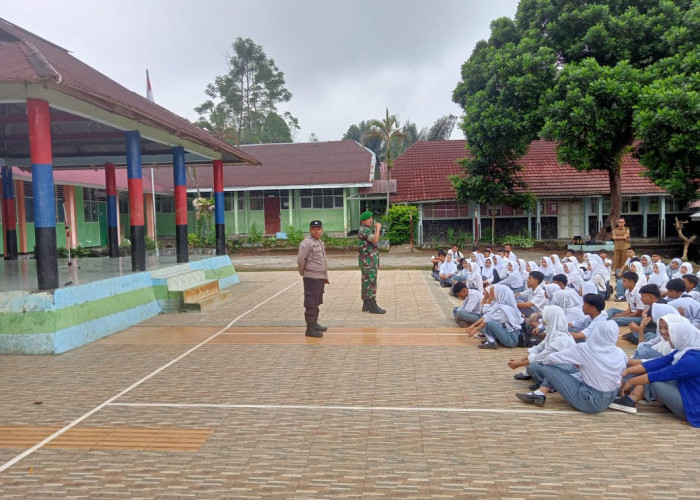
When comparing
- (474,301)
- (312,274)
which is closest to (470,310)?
(474,301)

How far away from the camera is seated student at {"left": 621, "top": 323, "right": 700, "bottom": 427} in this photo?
444 centimetres

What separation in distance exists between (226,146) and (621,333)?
9.47m

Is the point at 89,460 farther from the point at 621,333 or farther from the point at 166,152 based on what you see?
the point at 166,152

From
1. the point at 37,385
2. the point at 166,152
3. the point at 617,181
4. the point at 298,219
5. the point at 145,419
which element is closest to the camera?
the point at 145,419

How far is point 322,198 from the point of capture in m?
27.5

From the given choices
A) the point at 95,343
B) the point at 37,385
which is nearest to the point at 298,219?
the point at 95,343

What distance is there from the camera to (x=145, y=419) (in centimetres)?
470

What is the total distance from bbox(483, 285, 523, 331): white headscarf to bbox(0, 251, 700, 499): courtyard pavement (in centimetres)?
39

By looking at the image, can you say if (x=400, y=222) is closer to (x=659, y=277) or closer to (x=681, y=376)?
(x=659, y=277)

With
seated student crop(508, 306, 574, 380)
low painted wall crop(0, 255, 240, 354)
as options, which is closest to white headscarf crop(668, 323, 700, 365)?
seated student crop(508, 306, 574, 380)

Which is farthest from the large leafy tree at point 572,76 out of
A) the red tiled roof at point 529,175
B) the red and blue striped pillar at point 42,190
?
the red and blue striped pillar at point 42,190

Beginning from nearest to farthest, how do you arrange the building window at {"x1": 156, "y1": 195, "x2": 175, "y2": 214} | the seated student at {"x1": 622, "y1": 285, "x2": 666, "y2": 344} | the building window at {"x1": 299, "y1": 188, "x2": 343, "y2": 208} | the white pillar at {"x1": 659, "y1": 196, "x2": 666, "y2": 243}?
the seated student at {"x1": 622, "y1": 285, "x2": 666, "y2": 344}
the white pillar at {"x1": 659, "y1": 196, "x2": 666, "y2": 243}
the building window at {"x1": 299, "y1": 188, "x2": 343, "y2": 208}
the building window at {"x1": 156, "y1": 195, "x2": 175, "y2": 214}

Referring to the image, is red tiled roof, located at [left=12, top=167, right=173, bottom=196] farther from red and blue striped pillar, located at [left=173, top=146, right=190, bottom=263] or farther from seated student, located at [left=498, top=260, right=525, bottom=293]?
seated student, located at [left=498, top=260, right=525, bottom=293]

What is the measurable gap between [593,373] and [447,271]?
8.89m
